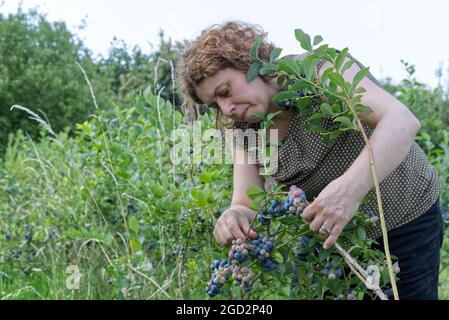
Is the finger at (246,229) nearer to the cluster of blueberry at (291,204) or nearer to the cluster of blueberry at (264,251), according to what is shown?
the cluster of blueberry at (264,251)

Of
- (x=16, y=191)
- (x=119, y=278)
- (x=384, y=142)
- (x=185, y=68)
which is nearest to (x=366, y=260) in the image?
(x=384, y=142)

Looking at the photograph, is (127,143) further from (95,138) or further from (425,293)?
(425,293)

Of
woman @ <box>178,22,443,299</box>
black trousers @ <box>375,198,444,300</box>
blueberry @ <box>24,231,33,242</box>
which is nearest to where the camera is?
woman @ <box>178,22,443,299</box>

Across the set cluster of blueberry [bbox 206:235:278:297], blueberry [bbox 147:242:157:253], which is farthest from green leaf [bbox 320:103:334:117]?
blueberry [bbox 147:242:157:253]

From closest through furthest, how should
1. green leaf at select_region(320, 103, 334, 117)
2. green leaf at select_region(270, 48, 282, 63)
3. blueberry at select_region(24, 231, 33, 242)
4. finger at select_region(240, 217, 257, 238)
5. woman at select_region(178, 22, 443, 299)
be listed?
green leaf at select_region(320, 103, 334, 117) → green leaf at select_region(270, 48, 282, 63) → finger at select_region(240, 217, 257, 238) → woman at select_region(178, 22, 443, 299) → blueberry at select_region(24, 231, 33, 242)

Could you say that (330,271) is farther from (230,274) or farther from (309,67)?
(309,67)

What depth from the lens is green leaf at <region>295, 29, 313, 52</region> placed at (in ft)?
4.64

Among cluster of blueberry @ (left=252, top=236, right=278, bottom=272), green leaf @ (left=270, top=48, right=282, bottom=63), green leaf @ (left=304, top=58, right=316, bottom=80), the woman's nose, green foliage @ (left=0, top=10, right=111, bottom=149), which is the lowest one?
cluster of blueberry @ (left=252, top=236, right=278, bottom=272)

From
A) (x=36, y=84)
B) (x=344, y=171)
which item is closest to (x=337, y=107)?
(x=344, y=171)

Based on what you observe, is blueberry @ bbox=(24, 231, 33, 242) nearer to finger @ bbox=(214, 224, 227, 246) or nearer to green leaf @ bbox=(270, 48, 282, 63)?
finger @ bbox=(214, 224, 227, 246)

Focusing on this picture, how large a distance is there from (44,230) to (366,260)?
2.08m

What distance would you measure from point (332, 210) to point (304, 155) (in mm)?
546

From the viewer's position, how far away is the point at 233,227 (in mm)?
1702

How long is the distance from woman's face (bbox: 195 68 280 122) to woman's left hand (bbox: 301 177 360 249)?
44cm
